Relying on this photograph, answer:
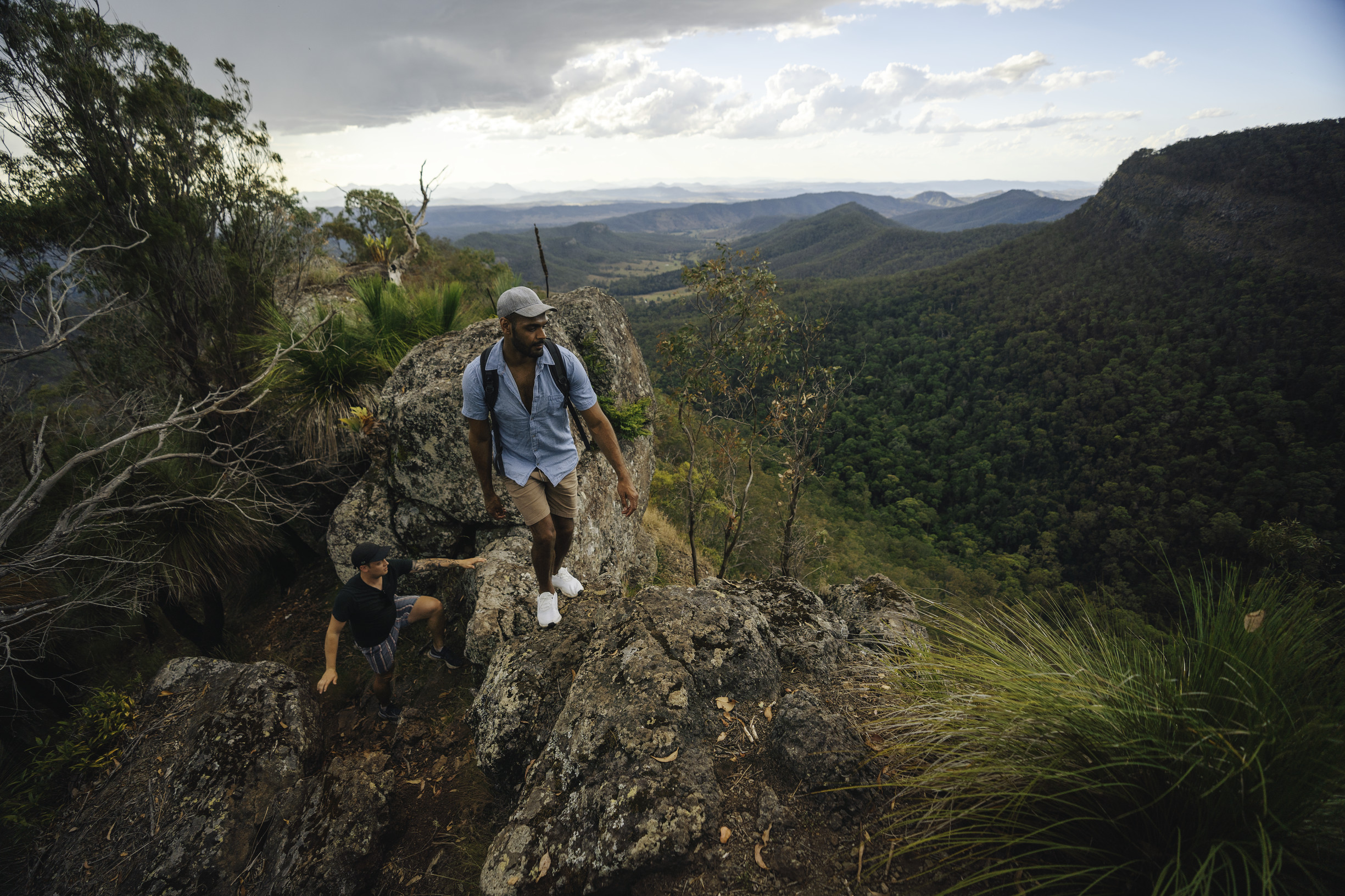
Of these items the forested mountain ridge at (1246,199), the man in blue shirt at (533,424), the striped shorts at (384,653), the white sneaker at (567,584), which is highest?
the forested mountain ridge at (1246,199)

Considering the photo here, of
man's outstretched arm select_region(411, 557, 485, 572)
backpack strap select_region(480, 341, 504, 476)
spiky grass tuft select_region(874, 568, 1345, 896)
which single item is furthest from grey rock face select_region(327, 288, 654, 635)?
spiky grass tuft select_region(874, 568, 1345, 896)

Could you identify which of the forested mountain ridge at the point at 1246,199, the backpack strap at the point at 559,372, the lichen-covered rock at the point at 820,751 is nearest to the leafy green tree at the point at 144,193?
the backpack strap at the point at 559,372

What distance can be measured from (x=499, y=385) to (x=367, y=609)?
8.20ft

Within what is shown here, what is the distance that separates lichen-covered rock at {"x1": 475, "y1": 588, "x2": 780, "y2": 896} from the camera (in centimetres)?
249

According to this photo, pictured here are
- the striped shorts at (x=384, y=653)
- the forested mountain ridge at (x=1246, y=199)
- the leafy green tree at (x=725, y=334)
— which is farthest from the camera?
the forested mountain ridge at (x=1246, y=199)

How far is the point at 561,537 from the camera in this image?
178 inches

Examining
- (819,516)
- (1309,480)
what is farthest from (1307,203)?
(819,516)

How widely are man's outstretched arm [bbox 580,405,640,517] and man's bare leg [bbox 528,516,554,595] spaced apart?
2.05ft

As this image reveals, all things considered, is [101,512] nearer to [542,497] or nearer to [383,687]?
[383,687]

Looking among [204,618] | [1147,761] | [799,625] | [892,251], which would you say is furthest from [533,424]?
[892,251]

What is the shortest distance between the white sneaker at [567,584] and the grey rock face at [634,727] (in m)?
0.17

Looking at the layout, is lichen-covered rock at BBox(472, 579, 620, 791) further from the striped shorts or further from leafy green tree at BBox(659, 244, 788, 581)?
leafy green tree at BBox(659, 244, 788, 581)

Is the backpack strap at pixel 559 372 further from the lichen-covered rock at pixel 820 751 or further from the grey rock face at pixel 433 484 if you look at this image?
the lichen-covered rock at pixel 820 751

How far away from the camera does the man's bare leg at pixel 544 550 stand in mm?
4070
